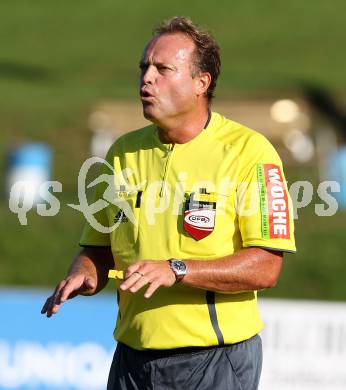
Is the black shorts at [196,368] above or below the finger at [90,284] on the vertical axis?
below

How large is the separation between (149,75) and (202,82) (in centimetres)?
24

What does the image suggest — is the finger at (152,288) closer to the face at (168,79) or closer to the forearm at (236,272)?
the forearm at (236,272)

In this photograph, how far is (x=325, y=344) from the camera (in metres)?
8.77

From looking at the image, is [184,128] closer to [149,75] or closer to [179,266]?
[149,75]

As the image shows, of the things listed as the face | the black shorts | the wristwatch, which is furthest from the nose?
the black shorts

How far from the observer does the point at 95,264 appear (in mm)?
5273

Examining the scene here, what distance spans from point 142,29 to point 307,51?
5.22 metres

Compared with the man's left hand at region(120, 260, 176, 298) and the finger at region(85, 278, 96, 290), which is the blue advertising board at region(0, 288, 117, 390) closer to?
the finger at region(85, 278, 96, 290)

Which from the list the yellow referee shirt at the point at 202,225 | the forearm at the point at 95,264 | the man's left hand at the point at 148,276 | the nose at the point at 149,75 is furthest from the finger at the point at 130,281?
the nose at the point at 149,75

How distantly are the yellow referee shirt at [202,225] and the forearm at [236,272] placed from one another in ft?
0.20

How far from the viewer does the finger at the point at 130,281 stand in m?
4.48

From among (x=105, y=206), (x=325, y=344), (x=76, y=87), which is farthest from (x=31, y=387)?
(x=76, y=87)

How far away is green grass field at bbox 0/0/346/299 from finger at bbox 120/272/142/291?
8.51 meters

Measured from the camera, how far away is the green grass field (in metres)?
14.0
